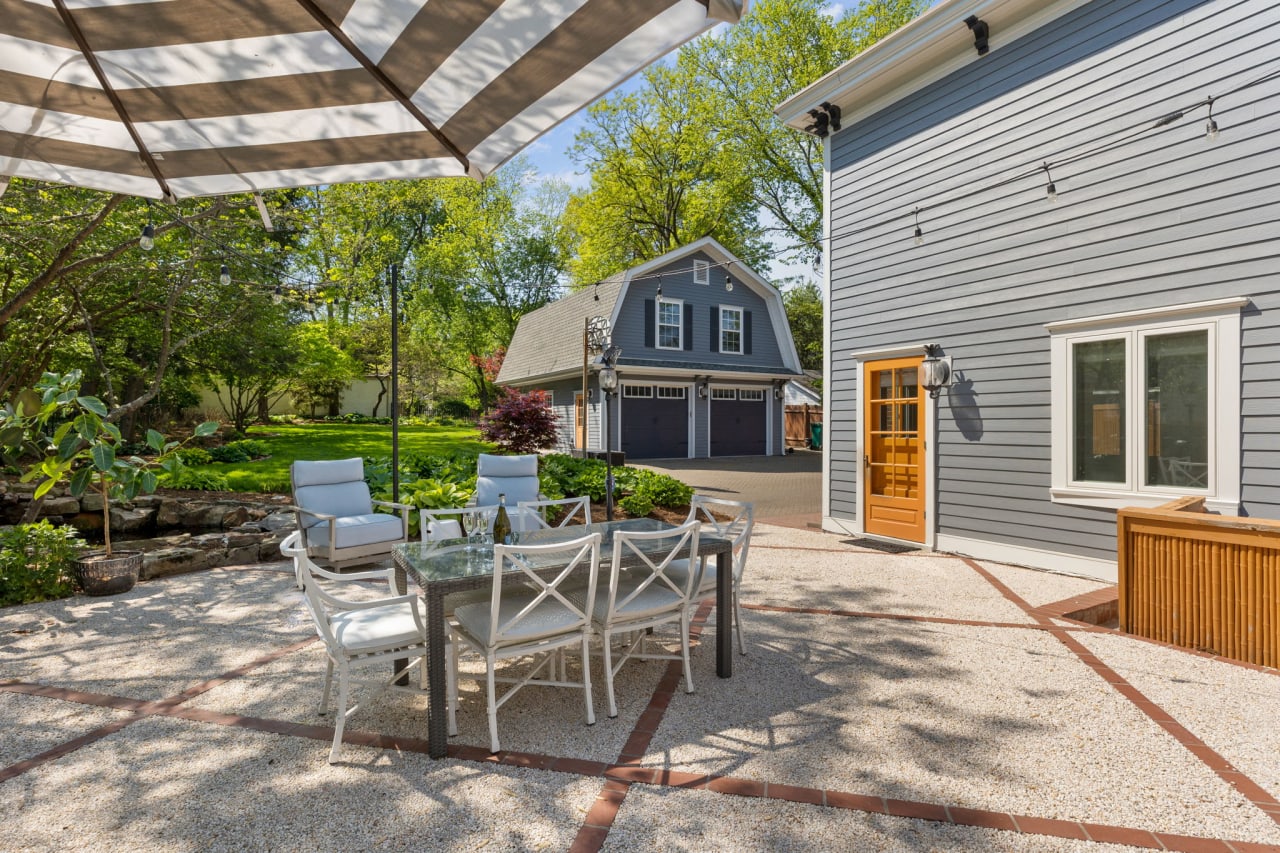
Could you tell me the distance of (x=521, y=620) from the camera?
2.94m

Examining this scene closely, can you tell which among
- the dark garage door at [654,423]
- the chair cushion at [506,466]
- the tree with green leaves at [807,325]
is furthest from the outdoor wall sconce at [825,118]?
the tree with green leaves at [807,325]

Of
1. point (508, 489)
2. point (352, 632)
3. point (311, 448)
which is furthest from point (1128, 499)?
point (311, 448)

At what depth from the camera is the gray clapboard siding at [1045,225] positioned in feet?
15.1

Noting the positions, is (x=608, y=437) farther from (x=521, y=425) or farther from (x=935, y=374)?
(x=521, y=425)

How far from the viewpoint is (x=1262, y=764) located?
2.59 metres

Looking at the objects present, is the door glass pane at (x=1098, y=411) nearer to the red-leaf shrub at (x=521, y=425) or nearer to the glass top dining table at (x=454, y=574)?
the glass top dining table at (x=454, y=574)

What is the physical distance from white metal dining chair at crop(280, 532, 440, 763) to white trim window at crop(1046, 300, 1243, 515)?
553 centimetres

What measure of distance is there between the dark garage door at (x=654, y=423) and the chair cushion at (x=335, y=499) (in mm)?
10555

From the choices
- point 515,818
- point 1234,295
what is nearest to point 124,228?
point 515,818

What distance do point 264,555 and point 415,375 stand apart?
74.1 feet

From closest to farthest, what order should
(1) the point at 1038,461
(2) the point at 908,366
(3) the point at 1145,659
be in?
(3) the point at 1145,659
(1) the point at 1038,461
(2) the point at 908,366

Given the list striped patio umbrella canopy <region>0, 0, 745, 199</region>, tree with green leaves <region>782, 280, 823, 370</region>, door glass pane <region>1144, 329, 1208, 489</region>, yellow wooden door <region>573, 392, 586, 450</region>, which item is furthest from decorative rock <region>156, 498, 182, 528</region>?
tree with green leaves <region>782, 280, 823, 370</region>

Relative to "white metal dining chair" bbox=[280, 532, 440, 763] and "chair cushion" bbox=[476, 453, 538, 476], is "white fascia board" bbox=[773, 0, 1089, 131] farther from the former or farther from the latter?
"white metal dining chair" bbox=[280, 532, 440, 763]

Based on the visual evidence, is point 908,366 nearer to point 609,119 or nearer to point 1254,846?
point 1254,846
